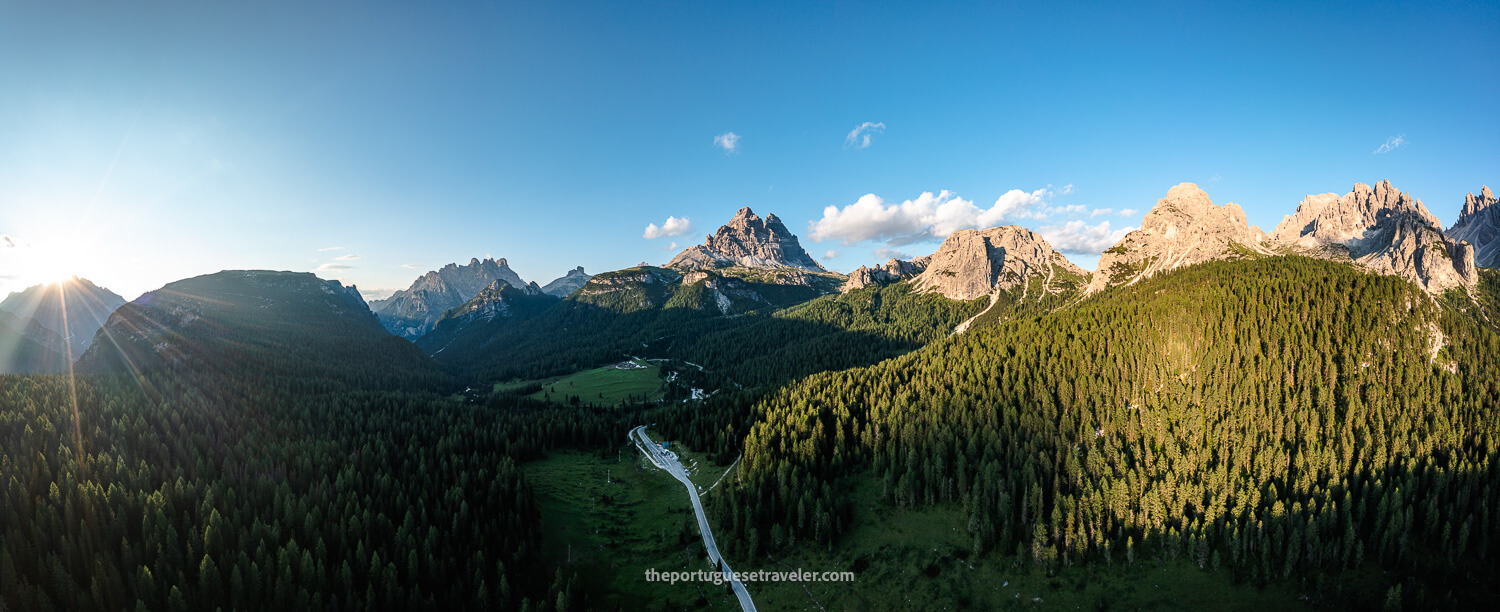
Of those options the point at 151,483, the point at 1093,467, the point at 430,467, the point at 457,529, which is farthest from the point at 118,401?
the point at 1093,467

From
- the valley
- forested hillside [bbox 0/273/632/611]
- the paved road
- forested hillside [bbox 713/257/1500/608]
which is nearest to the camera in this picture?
forested hillside [bbox 0/273/632/611]

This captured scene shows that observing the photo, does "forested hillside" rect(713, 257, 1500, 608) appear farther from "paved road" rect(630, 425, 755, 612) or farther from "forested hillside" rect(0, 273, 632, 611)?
"forested hillside" rect(0, 273, 632, 611)

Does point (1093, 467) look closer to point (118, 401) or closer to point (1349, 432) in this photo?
point (1349, 432)

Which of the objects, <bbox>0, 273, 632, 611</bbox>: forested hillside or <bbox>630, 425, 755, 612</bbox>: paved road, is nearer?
<bbox>0, 273, 632, 611</bbox>: forested hillside

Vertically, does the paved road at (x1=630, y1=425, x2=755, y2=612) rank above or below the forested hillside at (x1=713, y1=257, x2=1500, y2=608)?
below

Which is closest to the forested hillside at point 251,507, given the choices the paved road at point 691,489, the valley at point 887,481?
the valley at point 887,481

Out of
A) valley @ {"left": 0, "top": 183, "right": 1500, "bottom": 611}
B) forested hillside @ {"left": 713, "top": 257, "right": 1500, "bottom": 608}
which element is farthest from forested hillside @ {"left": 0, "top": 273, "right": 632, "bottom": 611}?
forested hillside @ {"left": 713, "top": 257, "right": 1500, "bottom": 608}

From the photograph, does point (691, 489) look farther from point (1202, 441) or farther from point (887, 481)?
point (1202, 441)
